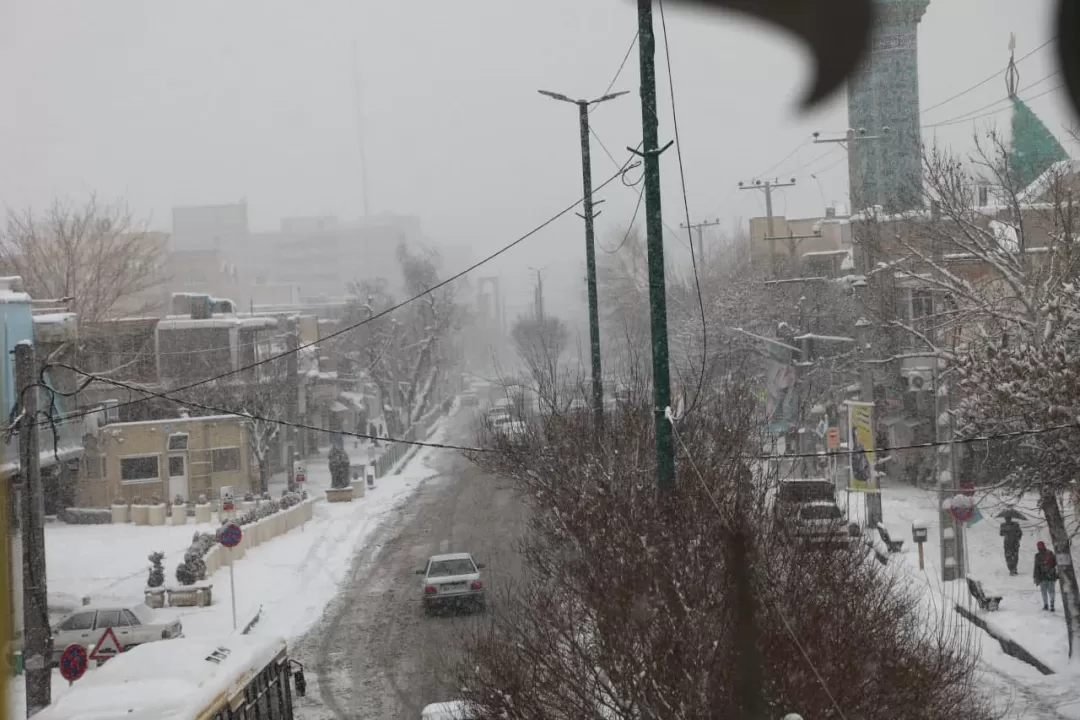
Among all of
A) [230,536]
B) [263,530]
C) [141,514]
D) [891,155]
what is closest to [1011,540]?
[891,155]

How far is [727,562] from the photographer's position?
6.18 m

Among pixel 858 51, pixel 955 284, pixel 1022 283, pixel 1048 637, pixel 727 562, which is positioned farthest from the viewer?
pixel 955 284

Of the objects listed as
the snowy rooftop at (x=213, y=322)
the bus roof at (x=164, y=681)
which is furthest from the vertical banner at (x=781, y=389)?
the snowy rooftop at (x=213, y=322)

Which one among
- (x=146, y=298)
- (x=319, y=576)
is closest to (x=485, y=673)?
(x=319, y=576)

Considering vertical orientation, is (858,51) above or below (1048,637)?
above

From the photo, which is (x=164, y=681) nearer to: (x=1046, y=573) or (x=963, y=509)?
(x=963, y=509)

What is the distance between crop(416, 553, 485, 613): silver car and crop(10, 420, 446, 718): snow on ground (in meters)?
2.15

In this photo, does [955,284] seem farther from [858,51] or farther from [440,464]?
[440,464]

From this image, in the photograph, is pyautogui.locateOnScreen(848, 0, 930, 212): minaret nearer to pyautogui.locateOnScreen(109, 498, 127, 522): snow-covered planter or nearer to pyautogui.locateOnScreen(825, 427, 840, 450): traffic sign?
pyautogui.locateOnScreen(825, 427, 840, 450): traffic sign

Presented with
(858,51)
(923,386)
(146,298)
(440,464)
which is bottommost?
(440,464)

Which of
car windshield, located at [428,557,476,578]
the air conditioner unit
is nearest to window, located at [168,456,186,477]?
car windshield, located at [428,557,476,578]

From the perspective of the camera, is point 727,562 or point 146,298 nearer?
point 727,562

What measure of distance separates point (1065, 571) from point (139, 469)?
26414 millimetres

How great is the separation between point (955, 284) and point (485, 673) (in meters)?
12.9
